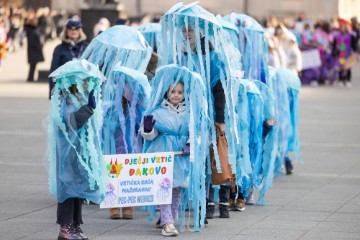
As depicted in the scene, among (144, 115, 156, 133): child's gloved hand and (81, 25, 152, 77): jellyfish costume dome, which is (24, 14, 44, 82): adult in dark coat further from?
(144, 115, 156, 133): child's gloved hand

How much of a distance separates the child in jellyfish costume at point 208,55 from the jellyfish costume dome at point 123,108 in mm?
702

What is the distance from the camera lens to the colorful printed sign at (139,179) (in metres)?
10.2

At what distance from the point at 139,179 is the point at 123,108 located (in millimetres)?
1342

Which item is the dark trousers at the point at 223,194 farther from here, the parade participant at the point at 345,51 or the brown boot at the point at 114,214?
the parade participant at the point at 345,51

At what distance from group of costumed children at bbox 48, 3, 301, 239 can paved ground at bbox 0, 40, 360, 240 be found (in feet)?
0.90

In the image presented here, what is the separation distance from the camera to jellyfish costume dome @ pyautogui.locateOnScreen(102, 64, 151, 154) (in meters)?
11.4

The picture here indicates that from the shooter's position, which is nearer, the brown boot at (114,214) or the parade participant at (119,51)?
the brown boot at (114,214)

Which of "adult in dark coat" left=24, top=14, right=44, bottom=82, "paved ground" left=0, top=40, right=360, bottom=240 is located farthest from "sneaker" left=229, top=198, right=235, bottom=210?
"adult in dark coat" left=24, top=14, right=44, bottom=82

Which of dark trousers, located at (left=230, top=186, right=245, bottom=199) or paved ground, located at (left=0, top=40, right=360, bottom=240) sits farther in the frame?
dark trousers, located at (left=230, top=186, right=245, bottom=199)

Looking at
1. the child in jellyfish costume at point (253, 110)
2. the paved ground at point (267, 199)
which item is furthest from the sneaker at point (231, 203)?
the paved ground at point (267, 199)

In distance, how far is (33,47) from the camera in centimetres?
3209

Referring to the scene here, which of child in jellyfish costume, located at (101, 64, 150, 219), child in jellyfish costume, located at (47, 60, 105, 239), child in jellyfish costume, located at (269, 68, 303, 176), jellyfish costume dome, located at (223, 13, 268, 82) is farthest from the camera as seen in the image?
child in jellyfish costume, located at (269, 68, 303, 176)

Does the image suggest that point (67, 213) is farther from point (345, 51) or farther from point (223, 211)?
point (345, 51)

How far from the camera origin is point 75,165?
9656 mm
